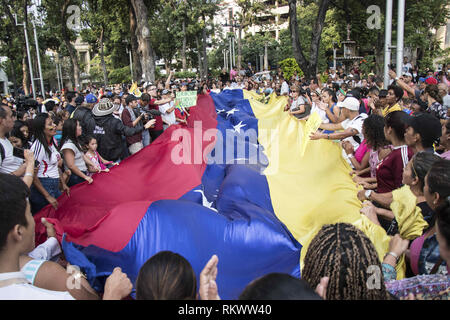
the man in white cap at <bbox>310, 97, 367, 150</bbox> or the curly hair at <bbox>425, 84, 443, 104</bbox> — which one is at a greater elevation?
the curly hair at <bbox>425, 84, 443, 104</bbox>

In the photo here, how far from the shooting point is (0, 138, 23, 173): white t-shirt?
13.4 feet

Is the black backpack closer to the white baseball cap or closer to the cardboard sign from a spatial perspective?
the white baseball cap

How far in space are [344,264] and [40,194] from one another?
384 cm

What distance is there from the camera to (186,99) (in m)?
10.3

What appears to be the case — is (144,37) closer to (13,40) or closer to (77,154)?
(77,154)

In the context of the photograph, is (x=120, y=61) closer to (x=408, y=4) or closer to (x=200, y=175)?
(x=408, y=4)

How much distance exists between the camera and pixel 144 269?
5.86 feet

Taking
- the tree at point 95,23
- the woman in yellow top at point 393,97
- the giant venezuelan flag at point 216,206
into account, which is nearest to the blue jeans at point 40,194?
the giant venezuelan flag at point 216,206

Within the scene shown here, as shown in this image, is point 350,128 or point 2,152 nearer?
point 2,152

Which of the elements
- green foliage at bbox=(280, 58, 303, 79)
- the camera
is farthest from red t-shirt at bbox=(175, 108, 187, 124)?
green foliage at bbox=(280, 58, 303, 79)

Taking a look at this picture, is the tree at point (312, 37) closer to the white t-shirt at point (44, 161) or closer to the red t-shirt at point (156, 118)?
the red t-shirt at point (156, 118)

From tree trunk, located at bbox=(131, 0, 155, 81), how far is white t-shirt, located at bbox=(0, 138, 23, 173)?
44.7 ft

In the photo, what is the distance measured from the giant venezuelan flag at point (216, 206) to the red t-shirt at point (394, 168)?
387mm

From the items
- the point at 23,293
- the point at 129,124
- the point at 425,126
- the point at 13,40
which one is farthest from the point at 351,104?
the point at 13,40
